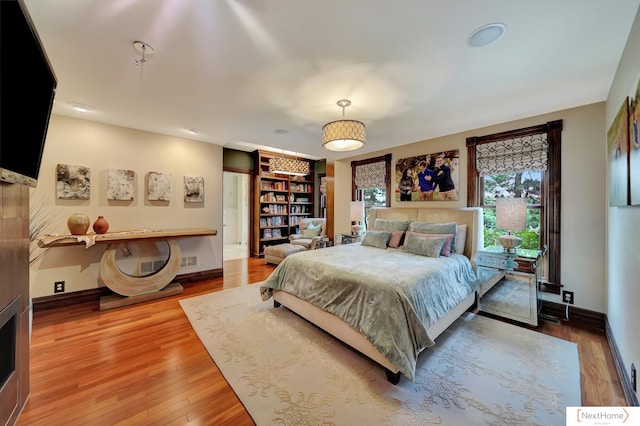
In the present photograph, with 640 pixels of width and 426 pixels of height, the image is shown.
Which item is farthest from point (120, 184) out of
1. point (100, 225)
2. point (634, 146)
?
point (634, 146)

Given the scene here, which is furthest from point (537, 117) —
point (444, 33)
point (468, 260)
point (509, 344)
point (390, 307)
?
point (390, 307)

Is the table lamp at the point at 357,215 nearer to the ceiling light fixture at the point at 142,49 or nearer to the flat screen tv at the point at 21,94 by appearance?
the ceiling light fixture at the point at 142,49

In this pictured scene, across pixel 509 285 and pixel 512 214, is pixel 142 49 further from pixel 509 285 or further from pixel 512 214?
pixel 509 285

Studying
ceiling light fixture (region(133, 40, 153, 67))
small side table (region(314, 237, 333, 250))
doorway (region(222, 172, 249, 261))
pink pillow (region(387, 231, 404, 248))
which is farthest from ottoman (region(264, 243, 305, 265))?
ceiling light fixture (region(133, 40, 153, 67))

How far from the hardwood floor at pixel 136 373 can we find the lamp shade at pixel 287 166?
348cm

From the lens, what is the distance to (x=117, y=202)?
11.7ft

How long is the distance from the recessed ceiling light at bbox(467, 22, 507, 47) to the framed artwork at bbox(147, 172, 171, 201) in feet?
14.1

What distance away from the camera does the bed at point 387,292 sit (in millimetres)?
1801

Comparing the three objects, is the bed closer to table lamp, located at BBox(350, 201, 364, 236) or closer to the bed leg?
the bed leg

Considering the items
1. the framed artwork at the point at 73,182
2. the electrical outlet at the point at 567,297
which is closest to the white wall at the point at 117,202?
the framed artwork at the point at 73,182

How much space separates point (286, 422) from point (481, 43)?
111 inches

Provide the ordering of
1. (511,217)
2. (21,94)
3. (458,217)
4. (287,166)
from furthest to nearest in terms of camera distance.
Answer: (287,166), (458,217), (511,217), (21,94)

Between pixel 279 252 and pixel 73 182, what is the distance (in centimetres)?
331

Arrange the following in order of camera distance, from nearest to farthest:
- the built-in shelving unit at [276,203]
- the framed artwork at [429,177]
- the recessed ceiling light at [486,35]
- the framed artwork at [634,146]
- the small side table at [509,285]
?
the framed artwork at [634,146] < the recessed ceiling light at [486,35] < the small side table at [509,285] < the framed artwork at [429,177] < the built-in shelving unit at [276,203]
